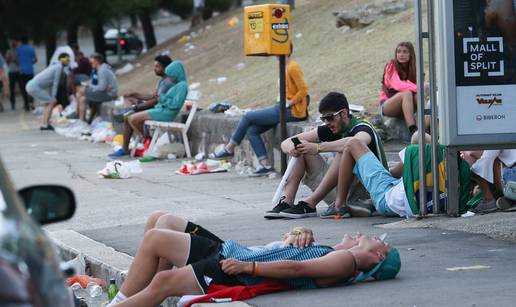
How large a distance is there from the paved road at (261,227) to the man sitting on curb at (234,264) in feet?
0.36

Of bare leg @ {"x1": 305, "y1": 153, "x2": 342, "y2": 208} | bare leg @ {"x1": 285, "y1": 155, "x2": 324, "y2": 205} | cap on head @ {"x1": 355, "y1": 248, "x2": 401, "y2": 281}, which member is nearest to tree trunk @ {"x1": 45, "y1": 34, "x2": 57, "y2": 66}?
bare leg @ {"x1": 285, "y1": 155, "x2": 324, "y2": 205}

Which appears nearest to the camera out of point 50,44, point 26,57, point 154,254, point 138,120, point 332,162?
point 154,254

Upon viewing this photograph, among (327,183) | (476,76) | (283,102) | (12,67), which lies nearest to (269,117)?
(283,102)

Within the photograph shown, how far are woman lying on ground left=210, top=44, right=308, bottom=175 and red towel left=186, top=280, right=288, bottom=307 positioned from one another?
7628 mm

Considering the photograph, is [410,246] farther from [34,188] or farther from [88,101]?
[88,101]

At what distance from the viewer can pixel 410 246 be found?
8.57 meters

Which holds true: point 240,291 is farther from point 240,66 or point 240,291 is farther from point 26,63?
point 26,63

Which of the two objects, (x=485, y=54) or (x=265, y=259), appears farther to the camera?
(x=485, y=54)

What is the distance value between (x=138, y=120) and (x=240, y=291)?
11.8 metres

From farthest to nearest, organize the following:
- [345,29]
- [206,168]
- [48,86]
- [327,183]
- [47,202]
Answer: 1. [48,86]
2. [345,29]
3. [206,168]
4. [327,183]
5. [47,202]

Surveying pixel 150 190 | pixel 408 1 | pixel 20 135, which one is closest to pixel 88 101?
pixel 20 135

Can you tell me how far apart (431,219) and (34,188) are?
577cm

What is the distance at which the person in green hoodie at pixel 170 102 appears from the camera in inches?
707

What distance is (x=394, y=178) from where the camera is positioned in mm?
10320
